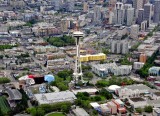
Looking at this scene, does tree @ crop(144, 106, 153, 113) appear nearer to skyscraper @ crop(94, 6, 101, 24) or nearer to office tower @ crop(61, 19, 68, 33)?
office tower @ crop(61, 19, 68, 33)

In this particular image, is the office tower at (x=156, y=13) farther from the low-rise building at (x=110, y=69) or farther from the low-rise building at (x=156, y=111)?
the low-rise building at (x=156, y=111)

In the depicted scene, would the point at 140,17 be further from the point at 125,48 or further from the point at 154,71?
the point at 154,71

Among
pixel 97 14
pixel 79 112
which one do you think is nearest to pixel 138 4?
pixel 97 14

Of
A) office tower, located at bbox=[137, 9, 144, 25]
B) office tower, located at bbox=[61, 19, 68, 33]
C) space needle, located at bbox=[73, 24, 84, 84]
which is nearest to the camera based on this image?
space needle, located at bbox=[73, 24, 84, 84]

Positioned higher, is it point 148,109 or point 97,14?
point 97,14

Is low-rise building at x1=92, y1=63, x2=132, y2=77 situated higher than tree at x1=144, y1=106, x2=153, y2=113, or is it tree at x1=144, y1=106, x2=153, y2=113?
low-rise building at x1=92, y1=63, x2=132, y2=77

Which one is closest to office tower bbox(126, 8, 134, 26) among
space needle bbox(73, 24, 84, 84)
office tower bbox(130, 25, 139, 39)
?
office tower bbox(130, 25, 139, 39)

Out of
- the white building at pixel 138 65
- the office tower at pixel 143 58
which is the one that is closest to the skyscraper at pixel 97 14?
the office tower at pixel 143 58

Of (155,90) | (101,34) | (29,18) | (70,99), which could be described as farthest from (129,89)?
(29,18)

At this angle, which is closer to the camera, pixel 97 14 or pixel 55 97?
pixel 55 97

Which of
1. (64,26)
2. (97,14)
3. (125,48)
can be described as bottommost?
(125,48)

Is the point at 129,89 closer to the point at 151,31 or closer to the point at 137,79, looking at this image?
the point at 137,79
